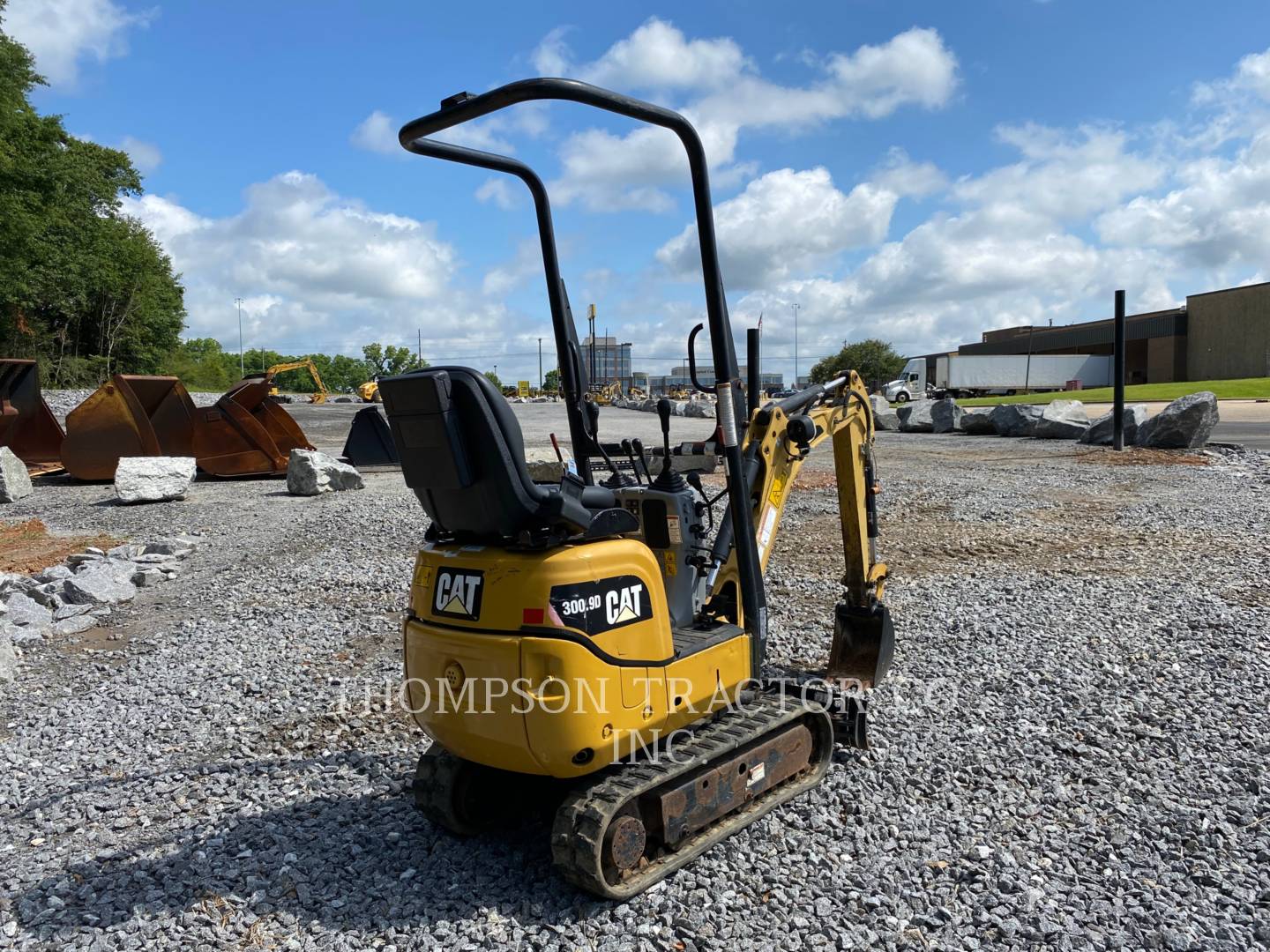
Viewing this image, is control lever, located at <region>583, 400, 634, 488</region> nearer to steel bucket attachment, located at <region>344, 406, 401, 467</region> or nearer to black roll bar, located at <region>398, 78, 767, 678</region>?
black roll bar, located at <region>398, 78, 767, 678</region>

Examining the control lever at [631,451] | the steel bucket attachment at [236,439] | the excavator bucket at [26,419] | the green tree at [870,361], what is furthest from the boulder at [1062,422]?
the green tree at [870,361]

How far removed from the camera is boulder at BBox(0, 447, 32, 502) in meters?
14.5

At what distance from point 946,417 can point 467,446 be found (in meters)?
25.1

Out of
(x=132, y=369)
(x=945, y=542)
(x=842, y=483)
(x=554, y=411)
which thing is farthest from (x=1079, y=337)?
(x=842, y=483)

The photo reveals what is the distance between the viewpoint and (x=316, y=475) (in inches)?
565

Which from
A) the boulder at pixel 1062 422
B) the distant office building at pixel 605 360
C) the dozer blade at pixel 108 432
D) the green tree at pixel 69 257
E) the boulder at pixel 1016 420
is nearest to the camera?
the distant office building at pixel 605 360

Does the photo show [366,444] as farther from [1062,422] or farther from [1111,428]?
[1062,422]

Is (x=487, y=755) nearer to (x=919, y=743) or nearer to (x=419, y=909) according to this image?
(x=419, y=909)

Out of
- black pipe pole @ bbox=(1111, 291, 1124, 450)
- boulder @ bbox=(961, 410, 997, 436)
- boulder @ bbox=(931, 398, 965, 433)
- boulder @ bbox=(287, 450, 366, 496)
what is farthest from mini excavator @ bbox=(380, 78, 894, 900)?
boulder @ bbox=(931, 398, 965, 433)

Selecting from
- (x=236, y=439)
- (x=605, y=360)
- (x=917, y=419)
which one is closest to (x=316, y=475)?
(x=236, y=439)

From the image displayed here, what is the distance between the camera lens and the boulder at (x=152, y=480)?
13.8 meters

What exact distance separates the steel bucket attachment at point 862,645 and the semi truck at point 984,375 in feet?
165

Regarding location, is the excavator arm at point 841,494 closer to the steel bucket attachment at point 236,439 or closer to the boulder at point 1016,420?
the steel bucket attachment at point 236,439

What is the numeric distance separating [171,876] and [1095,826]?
363 centimetres
